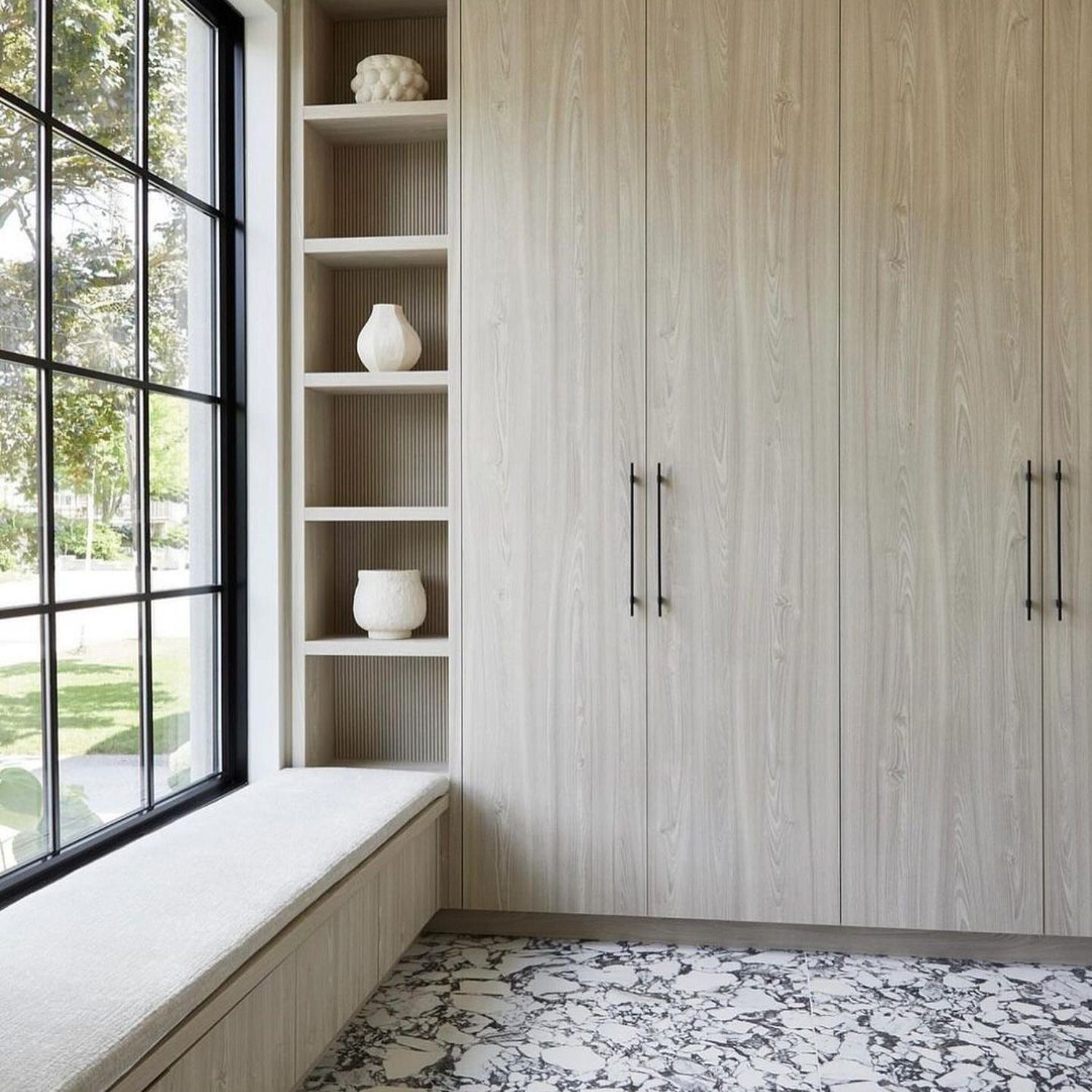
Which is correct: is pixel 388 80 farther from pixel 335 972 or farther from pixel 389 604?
pixel 335 972

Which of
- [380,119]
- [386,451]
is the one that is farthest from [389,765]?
[380,119]

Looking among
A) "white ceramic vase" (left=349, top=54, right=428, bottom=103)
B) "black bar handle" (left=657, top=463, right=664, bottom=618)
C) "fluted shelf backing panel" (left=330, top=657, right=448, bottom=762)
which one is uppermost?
"white ceramic vase" (left=349, top=54, right=428, bottom=103)

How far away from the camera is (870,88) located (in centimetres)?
268

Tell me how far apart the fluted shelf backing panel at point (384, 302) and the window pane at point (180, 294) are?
40 cm

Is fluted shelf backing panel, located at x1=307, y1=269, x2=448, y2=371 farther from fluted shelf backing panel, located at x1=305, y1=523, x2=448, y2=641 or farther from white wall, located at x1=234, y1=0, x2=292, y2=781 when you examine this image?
fluted shelf backing panel, located at x1=305, y1=523, x2=448, y2=641

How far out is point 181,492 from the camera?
104 inches

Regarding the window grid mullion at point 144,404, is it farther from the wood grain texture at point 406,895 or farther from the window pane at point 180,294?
the wood grain texture at point 406,895

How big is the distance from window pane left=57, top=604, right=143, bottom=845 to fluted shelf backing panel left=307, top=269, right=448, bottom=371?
1.05 m

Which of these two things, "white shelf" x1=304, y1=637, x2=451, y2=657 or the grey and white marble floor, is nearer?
the grey and white marble floor

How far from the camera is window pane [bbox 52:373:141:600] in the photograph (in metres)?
2.13

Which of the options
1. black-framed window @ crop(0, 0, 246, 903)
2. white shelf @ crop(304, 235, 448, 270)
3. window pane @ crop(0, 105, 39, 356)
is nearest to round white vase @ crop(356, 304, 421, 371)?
white shelf @ crop(304, 235, 448, 270)

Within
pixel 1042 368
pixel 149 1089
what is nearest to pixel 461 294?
pixel 1042 368

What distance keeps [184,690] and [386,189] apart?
1.53 metres

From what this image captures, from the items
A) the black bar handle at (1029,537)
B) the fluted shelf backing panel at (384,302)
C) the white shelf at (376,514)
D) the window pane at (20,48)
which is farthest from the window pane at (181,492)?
the black bar handle at (1029,537)
